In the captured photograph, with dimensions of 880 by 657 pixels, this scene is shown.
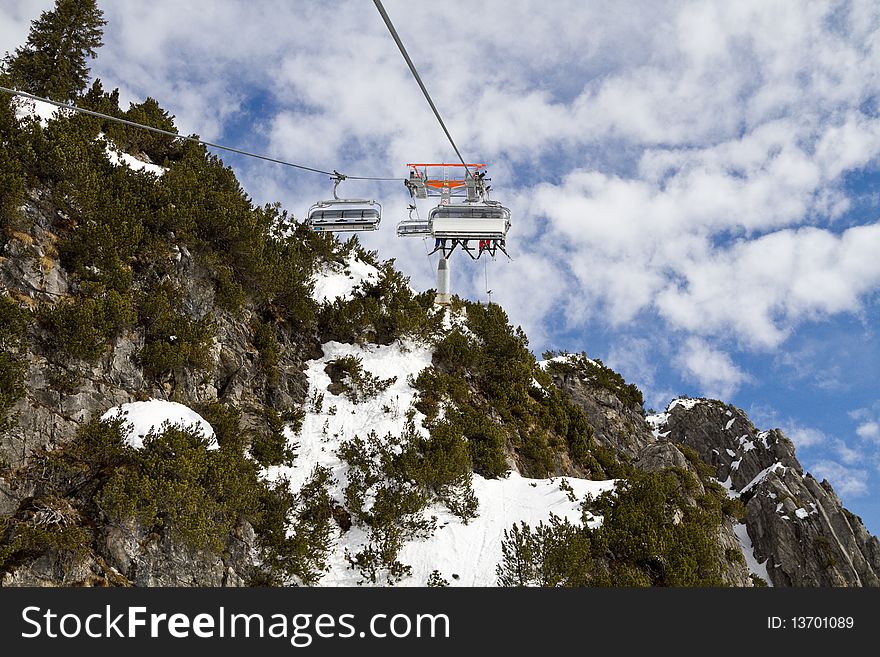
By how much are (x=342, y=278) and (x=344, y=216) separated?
3.95m

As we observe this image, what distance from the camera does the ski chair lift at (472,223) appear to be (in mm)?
28734

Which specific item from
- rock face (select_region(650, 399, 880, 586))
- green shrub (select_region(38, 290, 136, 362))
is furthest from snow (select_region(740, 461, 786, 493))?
green shrub (select_region(38, 290, 136, 362))

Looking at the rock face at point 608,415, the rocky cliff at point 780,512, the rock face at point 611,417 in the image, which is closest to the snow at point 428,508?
the rocky cliff at point 780,512

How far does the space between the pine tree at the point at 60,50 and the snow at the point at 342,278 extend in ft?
46.1

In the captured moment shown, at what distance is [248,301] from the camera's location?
2077cm

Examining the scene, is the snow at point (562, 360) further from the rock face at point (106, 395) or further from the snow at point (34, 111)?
the snow at point (34, 111)

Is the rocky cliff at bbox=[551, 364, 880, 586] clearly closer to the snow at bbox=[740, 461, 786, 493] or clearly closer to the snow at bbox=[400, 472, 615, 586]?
the snow at bbox=[740, 461, 786, 493]

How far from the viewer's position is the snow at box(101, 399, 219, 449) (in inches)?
526

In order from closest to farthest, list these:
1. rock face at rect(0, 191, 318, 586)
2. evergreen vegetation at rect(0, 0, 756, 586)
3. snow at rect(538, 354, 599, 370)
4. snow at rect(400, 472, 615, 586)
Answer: rock face at rect(0, 191, 318, 586) < evergreen vegetation at rect(0, 0, 756, 586) < snow at rect(400, 472, 615, 586) < snow at rect(538, 354, 599, 370)

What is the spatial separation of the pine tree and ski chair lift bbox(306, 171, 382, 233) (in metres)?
12.1

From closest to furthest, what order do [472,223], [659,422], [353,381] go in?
1. [353,381]
2. [472,223]
3. [659,422]

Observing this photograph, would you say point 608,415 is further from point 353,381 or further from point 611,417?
point 353,381

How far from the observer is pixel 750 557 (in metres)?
34.6

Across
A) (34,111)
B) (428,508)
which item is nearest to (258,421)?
(428,508)
